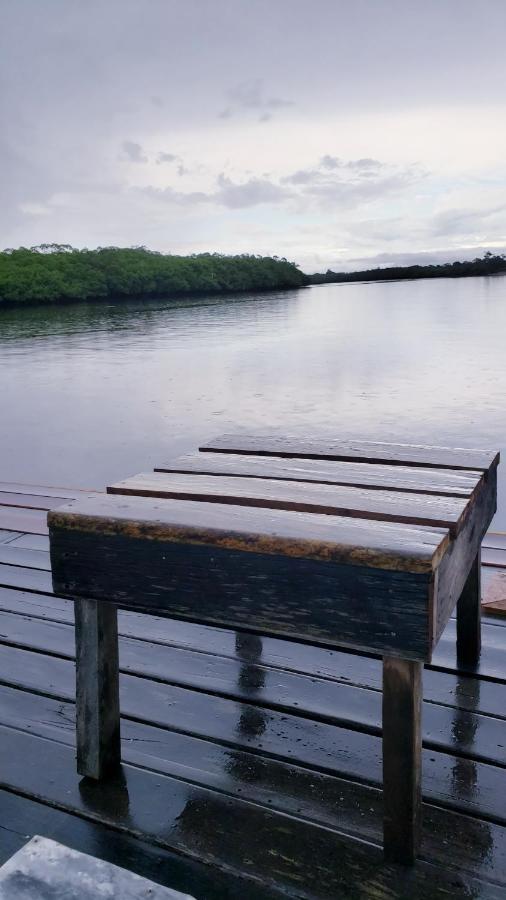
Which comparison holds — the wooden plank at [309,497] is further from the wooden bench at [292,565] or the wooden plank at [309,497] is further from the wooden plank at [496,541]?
the wooden plank at [496,541]

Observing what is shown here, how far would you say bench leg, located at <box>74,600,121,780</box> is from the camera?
1.34m

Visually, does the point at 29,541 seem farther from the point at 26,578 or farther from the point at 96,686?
the point at 96,686

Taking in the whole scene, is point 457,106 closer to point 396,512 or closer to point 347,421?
point 347,421

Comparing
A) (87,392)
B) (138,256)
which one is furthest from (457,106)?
(138,256)

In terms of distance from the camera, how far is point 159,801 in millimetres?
1323

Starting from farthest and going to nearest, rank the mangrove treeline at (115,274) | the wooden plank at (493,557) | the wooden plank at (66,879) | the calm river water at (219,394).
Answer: the mangrove treeline at (115,274) < the calm river water at (219,394) < the wooden plank at (493,557) < the wooden plank at (66,879)

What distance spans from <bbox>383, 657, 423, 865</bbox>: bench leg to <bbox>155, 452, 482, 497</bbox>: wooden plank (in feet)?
1.14

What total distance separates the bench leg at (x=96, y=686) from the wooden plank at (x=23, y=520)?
1547 mm

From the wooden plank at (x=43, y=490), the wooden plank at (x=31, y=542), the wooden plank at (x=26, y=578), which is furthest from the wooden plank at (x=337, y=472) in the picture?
the wooden plank at (x=43, y=490)

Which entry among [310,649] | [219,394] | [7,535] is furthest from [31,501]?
[219,394]

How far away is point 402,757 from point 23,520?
2229 millimetres

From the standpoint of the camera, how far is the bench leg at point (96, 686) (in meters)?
1.34

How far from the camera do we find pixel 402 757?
113cm

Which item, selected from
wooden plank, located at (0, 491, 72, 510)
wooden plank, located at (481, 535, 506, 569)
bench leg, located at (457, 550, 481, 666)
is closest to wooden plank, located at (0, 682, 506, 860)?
bench leg, located at (457, 550, 481, 666)
